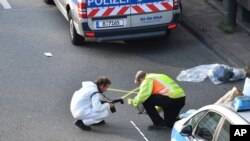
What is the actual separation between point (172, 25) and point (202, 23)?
1.71 meters

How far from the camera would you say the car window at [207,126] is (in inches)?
292

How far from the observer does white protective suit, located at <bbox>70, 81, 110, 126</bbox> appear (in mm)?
10531

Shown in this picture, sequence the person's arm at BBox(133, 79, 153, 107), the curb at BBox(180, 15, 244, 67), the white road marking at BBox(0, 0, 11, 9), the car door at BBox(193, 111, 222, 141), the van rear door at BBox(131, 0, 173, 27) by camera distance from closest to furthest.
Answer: the car door at BBox(193, 111, 222, 141) → the person's arm at BBox(133, 79, 153, 107) → the curb at BBox(180, 15, 244, 67) → the van rear door at BBox(131, 0, 173, 27) → the white road marking at BBox(0, 0, 11, 9)

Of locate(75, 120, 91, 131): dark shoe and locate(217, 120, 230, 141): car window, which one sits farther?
locate(75, 120, 91, 131): dark shoe

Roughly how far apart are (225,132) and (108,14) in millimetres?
6749

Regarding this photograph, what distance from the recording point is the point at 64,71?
13258 mm

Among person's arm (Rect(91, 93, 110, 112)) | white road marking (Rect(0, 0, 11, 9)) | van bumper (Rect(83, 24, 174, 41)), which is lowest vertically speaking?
white road marking (Rect(0, 0, 11, 9))

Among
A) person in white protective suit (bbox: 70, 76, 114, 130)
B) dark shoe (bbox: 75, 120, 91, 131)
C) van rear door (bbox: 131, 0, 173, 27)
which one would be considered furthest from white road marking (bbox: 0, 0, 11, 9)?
dark shoe (bbox: 75, 120, 91, 131)

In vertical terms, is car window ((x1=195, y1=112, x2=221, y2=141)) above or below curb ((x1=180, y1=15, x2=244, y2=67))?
above

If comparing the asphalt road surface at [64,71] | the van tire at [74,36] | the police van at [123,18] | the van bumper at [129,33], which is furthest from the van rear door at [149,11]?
the van tire at [74,36]

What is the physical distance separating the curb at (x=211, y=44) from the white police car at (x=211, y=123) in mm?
5098

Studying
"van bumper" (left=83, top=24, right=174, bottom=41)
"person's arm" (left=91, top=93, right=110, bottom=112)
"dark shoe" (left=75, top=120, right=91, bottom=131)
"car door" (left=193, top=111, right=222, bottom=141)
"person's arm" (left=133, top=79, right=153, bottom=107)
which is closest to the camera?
"car door" (left=193, top=111, right=222, bottom=141)

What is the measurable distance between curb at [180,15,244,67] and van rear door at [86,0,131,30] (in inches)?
74.0

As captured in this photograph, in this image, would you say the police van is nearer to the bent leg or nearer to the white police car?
the bent leg
